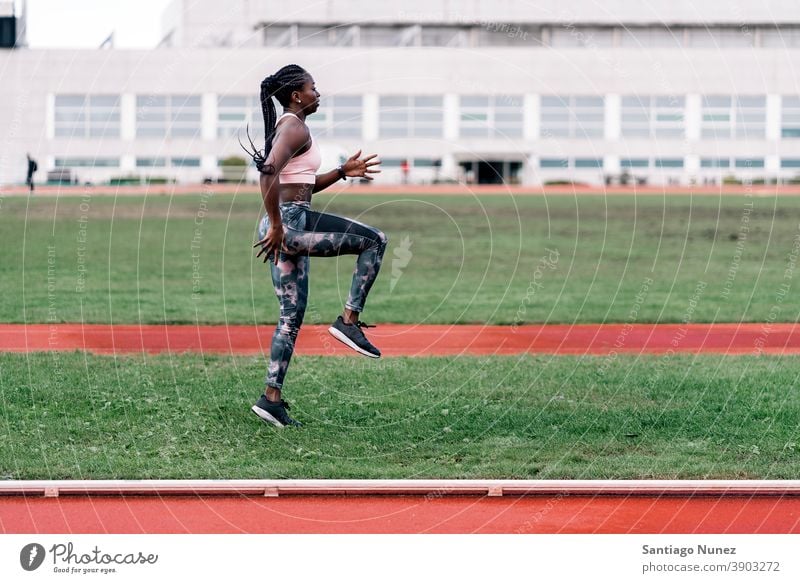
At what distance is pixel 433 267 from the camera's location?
29719 millimetres

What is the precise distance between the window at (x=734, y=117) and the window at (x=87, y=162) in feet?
110

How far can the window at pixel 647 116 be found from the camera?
253 feet

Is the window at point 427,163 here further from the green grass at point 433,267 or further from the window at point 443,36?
the green grass at point 433,267

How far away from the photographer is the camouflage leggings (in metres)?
9.31

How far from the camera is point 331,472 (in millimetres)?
8781

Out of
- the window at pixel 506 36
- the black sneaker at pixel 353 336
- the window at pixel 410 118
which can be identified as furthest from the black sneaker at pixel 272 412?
the window at pixel 506 36

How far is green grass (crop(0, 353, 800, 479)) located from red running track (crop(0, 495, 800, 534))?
65 cm

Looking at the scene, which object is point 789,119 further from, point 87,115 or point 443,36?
point 87,115

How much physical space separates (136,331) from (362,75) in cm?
6097

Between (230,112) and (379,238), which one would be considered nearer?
(379,238)

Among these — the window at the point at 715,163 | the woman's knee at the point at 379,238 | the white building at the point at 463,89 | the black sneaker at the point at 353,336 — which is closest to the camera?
the woman's knee at the point at 379,238

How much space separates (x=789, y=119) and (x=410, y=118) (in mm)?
21551

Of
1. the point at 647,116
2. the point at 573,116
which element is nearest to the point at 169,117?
the point at 573,116

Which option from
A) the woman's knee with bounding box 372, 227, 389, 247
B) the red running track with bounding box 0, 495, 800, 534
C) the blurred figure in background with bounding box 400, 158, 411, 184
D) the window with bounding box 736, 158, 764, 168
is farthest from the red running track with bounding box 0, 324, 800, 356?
the window with bounding box 736, 158, 764, 168
